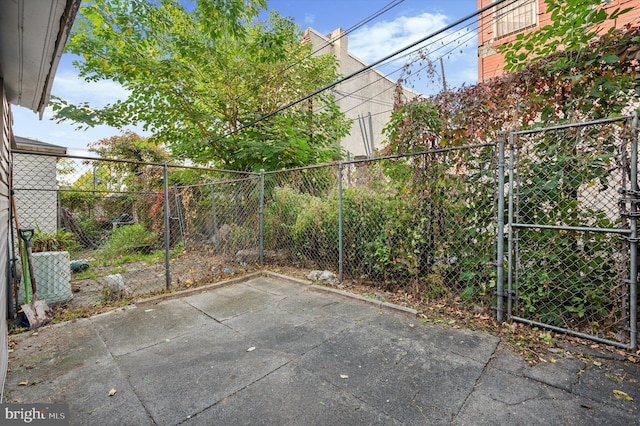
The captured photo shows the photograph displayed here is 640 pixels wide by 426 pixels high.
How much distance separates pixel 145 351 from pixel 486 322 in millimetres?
3218

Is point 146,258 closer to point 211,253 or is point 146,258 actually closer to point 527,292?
point 211,253

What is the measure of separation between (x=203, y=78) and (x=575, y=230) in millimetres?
7465

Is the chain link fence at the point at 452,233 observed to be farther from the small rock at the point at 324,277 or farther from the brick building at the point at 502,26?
the brick building at the point at 502,26

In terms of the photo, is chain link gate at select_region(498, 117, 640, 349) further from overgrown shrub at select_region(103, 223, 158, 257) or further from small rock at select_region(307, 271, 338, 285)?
overgrown shrub at select_region(103, 223, 158, 257)

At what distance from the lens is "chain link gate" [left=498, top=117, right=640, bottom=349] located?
2.27 m

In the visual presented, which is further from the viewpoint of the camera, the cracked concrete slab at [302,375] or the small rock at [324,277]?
the small rock at [324,277]

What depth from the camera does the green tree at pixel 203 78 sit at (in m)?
5.81

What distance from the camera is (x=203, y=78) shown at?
679 cm

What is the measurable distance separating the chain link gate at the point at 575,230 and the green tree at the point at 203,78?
427 centimetres

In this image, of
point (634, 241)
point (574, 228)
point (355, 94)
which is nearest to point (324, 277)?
point (574, 228)

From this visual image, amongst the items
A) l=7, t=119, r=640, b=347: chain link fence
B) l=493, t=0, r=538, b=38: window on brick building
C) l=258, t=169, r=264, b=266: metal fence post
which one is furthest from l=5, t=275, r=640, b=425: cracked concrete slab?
l=493, t=0, r=538, b=38: window on brick building

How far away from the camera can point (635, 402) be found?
1724mm

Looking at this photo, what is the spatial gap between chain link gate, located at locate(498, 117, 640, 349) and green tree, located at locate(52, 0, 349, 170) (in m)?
4.27

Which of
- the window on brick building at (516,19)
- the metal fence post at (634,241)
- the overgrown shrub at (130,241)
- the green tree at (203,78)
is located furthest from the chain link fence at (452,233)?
the window on brick building at (516,19)
